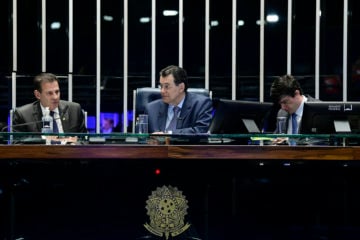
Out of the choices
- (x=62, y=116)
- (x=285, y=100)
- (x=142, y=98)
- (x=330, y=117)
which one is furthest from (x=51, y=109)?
(x=330, y=117)

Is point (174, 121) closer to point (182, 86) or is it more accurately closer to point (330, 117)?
point (182, 86)

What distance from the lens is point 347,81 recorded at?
5355mm

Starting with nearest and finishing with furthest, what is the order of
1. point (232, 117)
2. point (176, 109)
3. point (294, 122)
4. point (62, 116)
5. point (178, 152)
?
point (178, 152) < point (232, 117) < point (294, 122) < point (62, 116) < point (176, 109)

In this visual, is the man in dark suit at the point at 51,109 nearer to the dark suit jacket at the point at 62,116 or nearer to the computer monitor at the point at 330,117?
the dark suit jacket at the point at 62,116

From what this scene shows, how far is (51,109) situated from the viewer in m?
4.26

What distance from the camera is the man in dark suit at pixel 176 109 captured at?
13.9 ft

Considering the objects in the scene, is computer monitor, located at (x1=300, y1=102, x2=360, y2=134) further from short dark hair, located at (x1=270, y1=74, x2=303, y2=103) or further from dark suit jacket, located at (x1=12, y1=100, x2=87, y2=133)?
dark suit jacket, located at (x1=12, y1=100, x2=87, y2=133)

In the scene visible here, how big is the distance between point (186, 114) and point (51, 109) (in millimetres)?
970
